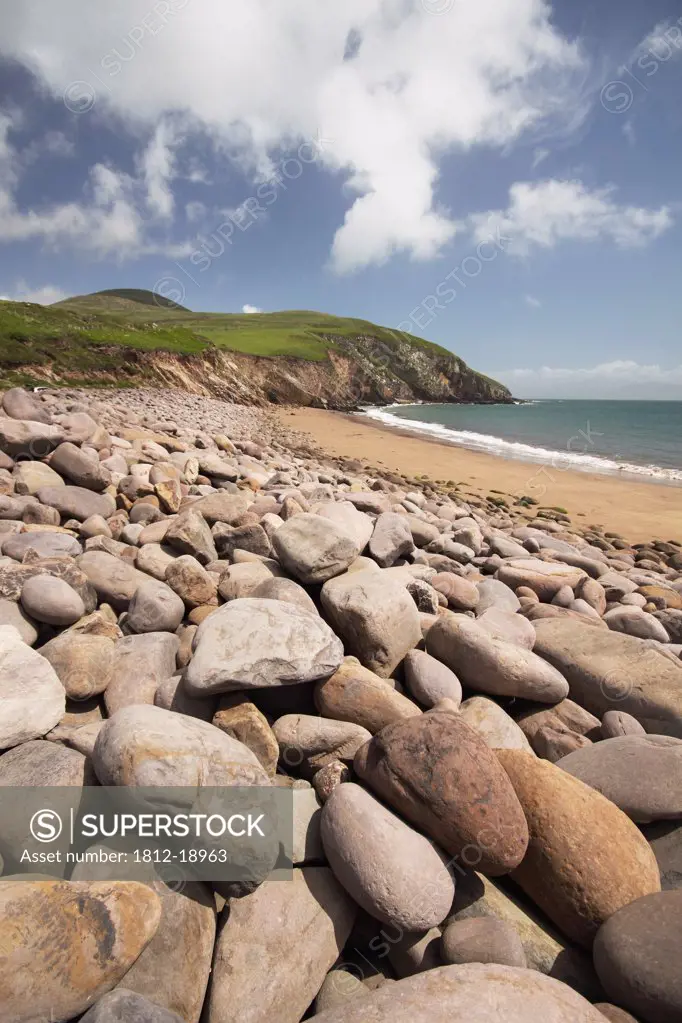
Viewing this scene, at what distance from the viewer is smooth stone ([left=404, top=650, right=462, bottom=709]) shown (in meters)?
3.06

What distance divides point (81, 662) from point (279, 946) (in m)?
1.71

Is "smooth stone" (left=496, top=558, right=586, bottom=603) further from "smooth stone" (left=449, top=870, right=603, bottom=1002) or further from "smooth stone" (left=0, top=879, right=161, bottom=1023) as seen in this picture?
"smooth stone" (left=0, top=879, right=161, bottom=1023)

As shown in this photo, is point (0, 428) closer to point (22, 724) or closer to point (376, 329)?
point (22, 724)

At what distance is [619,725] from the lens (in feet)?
10.2

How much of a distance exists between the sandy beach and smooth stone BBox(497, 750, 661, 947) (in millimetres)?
9247

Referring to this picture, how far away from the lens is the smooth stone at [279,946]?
1723 millimetres

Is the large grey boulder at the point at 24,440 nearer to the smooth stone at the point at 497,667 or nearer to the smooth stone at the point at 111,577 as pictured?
the smooth stone at the point at 111,577

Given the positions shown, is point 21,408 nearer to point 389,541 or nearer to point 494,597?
point 389,541

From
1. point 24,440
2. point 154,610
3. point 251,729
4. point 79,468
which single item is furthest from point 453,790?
point 24,440

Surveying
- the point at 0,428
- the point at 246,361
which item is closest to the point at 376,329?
Answer: the point at 246,361

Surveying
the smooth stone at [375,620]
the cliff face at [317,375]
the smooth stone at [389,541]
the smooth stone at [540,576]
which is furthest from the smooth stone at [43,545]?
the cliff face at [317,375]

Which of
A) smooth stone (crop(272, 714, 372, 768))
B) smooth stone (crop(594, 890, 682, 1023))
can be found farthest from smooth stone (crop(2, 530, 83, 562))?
smooth stone (crop(594, 890, 682, 1023))

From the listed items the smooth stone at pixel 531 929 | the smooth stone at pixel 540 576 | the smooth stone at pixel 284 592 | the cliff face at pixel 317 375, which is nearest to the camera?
the smooth stone at pixel 531 929

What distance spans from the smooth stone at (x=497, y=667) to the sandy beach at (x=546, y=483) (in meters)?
8.31
